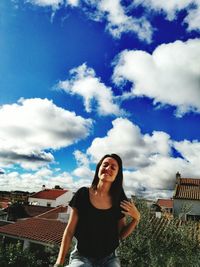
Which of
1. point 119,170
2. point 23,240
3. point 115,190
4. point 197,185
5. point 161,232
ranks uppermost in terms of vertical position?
point 197,185

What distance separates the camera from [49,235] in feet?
74.5

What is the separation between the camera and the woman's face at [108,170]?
11.3 feet

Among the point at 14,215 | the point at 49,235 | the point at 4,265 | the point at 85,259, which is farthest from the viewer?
the point at 14,215

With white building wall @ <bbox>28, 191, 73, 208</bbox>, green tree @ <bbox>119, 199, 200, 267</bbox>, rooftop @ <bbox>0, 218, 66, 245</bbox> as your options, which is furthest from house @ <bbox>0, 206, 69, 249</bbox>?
white building wall @ <bbox>28, 191, 73, 208</bbox>

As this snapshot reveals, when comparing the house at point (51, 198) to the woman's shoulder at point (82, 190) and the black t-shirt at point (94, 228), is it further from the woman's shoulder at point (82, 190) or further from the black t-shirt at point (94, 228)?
the black t-shirt at point (94, 228)

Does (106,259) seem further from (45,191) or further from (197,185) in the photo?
(45,191)

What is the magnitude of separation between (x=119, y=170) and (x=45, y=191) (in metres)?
70.8

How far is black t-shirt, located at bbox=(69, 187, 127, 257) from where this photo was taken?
9.96 feet

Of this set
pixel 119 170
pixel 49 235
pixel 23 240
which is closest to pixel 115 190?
pixel 119 170

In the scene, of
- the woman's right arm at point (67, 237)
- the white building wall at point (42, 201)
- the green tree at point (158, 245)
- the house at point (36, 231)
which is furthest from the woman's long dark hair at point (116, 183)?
the white building wall at point (42, 201)

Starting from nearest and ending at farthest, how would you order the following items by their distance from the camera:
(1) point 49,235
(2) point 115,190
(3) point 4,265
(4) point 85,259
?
(4) point 85,259, (2) point 115,190, (3) point 4,265, (1) point 49,235

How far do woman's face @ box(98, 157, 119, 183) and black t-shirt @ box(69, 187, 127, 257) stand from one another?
30 centimetres

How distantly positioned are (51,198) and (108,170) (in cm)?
6600

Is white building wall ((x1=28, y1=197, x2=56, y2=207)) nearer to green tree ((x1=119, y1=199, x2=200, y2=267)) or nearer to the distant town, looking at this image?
the distant town
